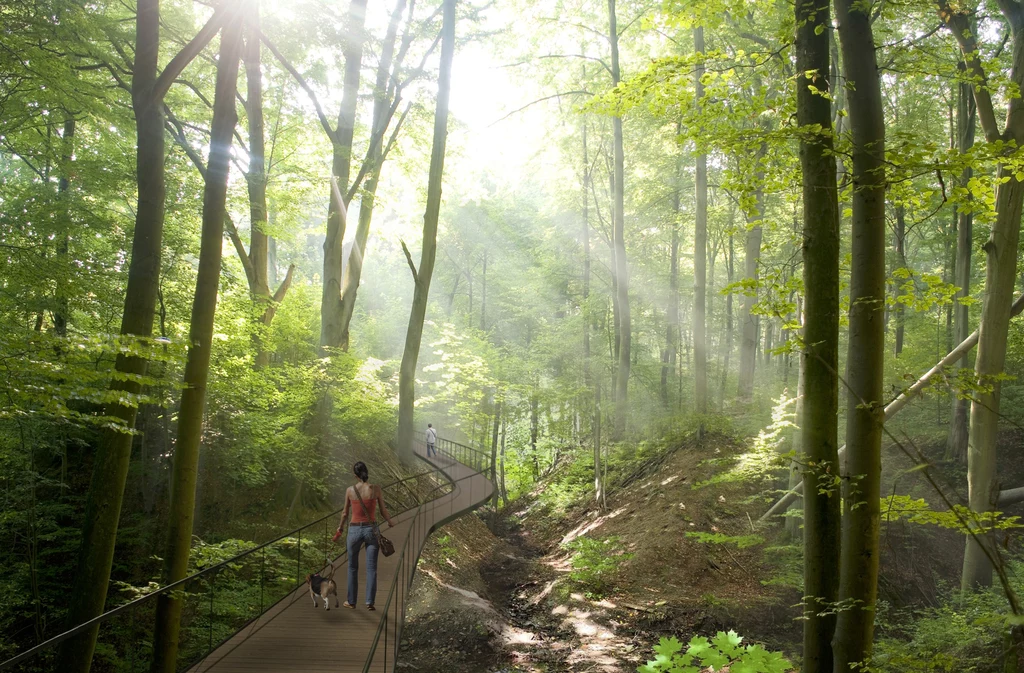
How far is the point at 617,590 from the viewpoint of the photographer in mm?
10953

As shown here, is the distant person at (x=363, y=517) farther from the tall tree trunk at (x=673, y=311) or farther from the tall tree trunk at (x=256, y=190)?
the tall tree trunk at (x=673, y=311)

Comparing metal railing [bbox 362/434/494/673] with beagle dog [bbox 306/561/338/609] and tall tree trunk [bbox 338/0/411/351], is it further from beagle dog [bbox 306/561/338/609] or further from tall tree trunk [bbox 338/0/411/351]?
Answer: tall tree trunk [bbox 338/0/411/351]

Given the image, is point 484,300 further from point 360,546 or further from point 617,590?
point 360,546

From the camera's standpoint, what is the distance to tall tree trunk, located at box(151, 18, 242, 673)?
6547mm

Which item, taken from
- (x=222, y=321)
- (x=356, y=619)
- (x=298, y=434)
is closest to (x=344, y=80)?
(x=222, y=321)

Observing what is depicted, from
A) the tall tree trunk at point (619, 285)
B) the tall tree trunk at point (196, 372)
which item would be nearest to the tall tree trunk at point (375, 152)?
the tall tree trunk at point (619, 285)

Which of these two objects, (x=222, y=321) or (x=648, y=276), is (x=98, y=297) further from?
(x=648, y=276)

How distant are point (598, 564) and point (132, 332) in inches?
345

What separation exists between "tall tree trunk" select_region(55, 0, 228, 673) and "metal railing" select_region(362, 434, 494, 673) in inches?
121

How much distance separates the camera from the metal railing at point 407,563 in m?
6.01

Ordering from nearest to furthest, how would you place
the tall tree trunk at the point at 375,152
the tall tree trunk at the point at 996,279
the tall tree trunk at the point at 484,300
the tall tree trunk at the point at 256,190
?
the tall tree trunk at the point at 996,279, the tall tree trunk at the point at 256,190, the tall tree trunk at the point at 375,152, the tall tree trunk at the point at 484,300

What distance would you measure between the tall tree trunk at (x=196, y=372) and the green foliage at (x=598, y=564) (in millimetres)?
6869

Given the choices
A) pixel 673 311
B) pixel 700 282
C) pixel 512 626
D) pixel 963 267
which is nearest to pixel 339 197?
pixel 700 282

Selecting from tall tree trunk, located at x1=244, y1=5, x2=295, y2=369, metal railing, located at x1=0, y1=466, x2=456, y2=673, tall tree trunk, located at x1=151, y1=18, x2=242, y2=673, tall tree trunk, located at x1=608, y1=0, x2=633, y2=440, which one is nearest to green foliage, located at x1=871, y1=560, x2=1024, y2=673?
metal railing, located at x1=0, y1=466, x2=456, y2=673
